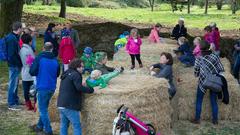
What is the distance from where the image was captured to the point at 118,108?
889 centimetres

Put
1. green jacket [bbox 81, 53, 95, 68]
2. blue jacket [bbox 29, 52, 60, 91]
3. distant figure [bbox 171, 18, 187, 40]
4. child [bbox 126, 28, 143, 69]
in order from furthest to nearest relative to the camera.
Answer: distant figure [bbox 171, 18, 187, 40] → child [bbox 126, 28, 143, 69] → green jacket [bbox 81, 53, 95, 68] → blue jacket [bbox 29, 52, 60, 91]

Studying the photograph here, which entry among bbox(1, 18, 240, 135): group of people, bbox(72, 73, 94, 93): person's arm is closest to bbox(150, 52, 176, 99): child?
bbox(1, 18, 240, 135): group of people

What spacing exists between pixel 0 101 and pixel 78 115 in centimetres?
413

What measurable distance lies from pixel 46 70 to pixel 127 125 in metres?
1.95

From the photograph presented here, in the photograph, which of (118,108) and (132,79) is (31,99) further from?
(118,108)

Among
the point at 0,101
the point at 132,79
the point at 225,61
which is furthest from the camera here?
the point at 225,61

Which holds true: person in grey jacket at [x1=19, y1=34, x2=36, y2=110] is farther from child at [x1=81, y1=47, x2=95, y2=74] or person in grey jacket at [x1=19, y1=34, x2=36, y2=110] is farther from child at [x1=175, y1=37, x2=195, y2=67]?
child at [x1=175, y1=37, x2=195, y2=67]

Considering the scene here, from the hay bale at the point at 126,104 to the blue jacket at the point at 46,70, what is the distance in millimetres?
749

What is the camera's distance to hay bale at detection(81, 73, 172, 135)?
9.05 metres

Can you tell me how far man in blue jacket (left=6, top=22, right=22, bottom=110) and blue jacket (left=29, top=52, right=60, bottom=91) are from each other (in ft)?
6.24

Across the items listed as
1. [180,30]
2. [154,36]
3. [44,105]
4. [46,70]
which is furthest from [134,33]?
[180,30]

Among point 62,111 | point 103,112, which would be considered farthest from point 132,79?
point 62,111

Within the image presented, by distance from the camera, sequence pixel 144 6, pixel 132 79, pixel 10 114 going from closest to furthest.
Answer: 1. pixel 132 79
2. pixel 10 114
3. pixel 144 6

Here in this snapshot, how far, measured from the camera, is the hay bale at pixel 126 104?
9.05 m
